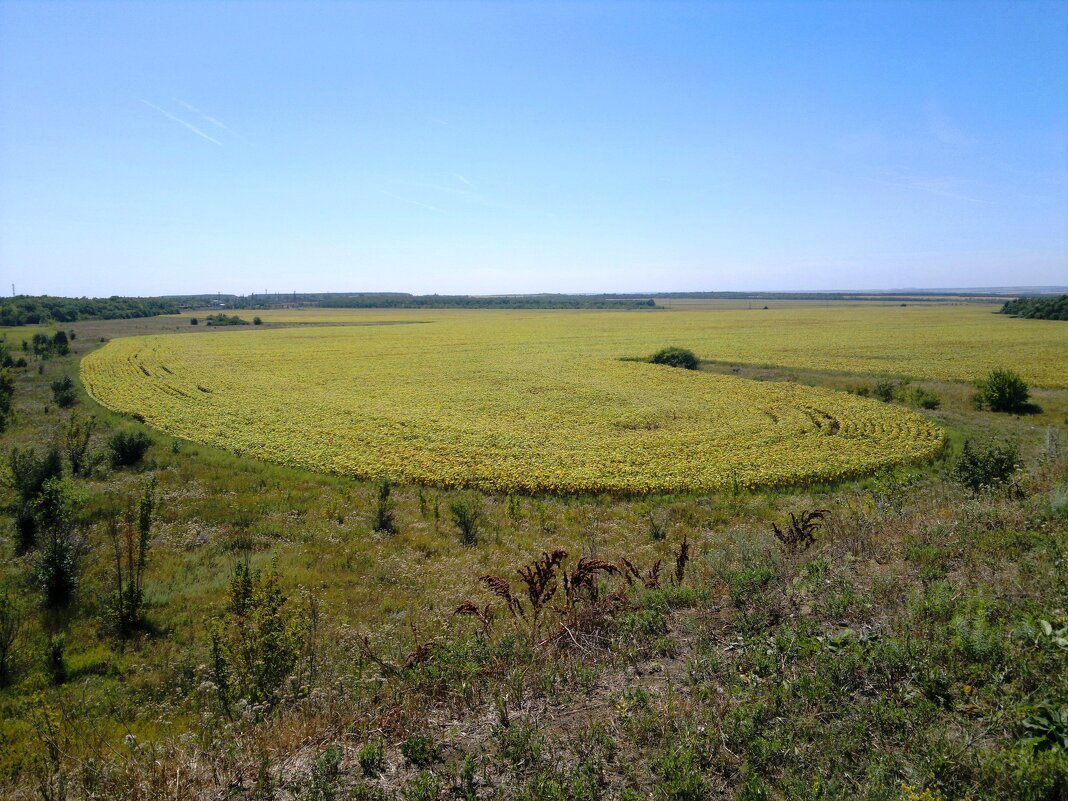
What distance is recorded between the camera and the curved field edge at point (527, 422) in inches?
621

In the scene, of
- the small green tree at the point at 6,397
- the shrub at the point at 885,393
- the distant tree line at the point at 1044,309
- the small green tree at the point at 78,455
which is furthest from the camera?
the distant tree line at the point at 1044,309

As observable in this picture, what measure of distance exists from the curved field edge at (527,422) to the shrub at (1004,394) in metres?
4.48

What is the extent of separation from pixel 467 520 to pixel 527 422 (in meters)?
9.84

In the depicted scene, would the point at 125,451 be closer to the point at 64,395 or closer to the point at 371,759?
the point at 64,395

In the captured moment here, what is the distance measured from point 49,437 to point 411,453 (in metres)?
13.0

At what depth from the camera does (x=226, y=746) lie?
4441 millimetres

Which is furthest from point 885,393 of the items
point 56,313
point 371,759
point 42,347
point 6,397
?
point 56,313

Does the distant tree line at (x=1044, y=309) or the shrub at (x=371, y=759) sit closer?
the shrub at (x=371, y=759)

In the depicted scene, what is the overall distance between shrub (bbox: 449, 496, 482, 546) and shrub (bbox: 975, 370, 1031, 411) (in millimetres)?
22937

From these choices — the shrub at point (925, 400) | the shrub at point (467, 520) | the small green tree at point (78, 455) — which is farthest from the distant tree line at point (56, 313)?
the shrub at point (925, 400)

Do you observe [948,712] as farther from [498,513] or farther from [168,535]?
[168,535]

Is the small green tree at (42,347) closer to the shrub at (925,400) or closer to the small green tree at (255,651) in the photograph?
the small green tree at (255,651)

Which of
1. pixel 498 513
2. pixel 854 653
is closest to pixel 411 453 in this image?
pixel 498 513

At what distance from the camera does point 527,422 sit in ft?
71.2
